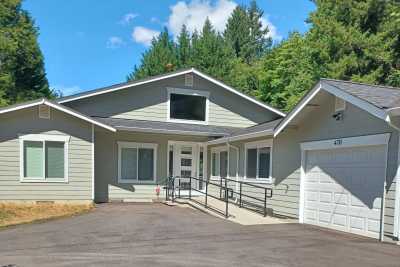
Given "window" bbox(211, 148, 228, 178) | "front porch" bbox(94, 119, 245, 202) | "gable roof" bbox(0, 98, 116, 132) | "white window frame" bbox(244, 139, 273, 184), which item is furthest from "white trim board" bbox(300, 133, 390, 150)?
"gable roof" bbox(0, 98, 116, 132)

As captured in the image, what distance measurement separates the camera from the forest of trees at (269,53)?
935 inches

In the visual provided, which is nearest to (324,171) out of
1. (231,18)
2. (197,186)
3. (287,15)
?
(197,186)

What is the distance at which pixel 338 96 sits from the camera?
32.2 ft

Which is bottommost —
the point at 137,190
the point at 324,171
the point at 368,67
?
the point at 137,190

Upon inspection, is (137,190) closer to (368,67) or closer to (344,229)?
(344,229)

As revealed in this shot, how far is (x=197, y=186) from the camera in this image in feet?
59.1

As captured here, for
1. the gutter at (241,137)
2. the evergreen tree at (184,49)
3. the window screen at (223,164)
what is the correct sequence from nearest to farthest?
1. the gutter at (241,137)
2. the window screen at (223,164)
3. the evergreen tree at (184,49)

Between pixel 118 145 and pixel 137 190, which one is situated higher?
pixel 118 145

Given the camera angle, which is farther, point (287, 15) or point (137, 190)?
point (287, 15)

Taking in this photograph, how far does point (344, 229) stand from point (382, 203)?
65.6 inches

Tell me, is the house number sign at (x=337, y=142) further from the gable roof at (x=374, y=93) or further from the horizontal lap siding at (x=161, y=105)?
the horizontal lap siding at (x=161, y=105)

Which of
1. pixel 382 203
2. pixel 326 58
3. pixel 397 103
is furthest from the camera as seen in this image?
pixel 326 58

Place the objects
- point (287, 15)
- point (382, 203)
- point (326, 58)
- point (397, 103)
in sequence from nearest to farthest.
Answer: point (397, 103), point (382, 203), point (326, 58), point (287, 15)

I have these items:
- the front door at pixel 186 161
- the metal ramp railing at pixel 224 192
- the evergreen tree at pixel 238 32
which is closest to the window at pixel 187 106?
the front door at pixel 186 161
